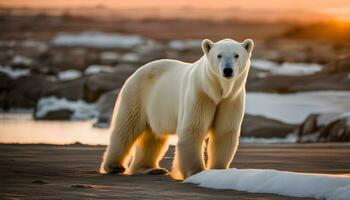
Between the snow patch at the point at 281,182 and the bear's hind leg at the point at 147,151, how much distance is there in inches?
81.0

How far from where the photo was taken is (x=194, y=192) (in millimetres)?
8289

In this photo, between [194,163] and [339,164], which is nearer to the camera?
[194,163]

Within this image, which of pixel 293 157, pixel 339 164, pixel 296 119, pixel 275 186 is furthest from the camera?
pixel 296 119

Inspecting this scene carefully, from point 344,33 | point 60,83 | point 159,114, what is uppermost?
point 344,33

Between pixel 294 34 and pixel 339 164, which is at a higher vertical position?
pixel 294 34

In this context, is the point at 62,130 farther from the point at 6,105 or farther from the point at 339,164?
the point at 6,105

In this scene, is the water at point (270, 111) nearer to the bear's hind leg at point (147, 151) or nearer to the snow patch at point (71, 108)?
the snow patch at point (71, 108)

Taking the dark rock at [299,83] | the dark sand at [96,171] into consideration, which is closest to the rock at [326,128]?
the dark sand at [96,171]

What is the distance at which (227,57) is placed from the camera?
369 inches

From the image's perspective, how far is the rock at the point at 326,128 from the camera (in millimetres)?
18234

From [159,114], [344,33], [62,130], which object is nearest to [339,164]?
[159,114]

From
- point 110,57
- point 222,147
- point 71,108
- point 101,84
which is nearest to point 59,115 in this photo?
point 71,108

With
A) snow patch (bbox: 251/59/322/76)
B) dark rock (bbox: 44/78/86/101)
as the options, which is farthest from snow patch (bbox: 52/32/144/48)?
dark rock (bbox: 44/78/86/101)

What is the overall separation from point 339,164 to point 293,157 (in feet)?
4.21
